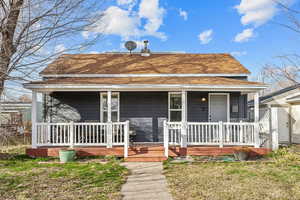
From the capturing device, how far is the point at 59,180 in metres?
5.22

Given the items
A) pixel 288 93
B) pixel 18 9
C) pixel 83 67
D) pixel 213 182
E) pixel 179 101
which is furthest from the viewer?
pixel 288 93

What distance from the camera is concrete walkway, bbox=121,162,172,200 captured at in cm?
432

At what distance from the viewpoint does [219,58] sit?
12.1 metres

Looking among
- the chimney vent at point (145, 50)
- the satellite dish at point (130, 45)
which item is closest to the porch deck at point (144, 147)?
the chimney vent at point (145, 50)

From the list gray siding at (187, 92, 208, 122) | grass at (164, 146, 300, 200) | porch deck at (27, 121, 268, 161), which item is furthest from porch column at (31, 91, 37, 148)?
gray siding at (187, 92, 208, 122)

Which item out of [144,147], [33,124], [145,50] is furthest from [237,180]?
[145,50]

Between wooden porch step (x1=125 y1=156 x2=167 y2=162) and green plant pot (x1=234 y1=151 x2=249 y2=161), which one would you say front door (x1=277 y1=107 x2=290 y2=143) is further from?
wooden porch step (x1=125 y1=156 x2=167 y2=162)

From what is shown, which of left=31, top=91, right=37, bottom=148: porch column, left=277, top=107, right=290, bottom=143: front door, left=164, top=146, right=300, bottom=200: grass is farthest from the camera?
left=277, top=107, right=290, bottom=143: front door

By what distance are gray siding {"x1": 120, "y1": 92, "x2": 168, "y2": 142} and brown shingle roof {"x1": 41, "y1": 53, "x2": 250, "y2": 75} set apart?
4.16ft

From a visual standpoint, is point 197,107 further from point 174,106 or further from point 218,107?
point 174,106

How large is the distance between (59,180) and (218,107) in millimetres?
7434

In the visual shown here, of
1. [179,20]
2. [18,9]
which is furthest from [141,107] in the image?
[179,20]

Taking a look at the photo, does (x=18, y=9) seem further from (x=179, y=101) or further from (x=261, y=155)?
(x=261, y=155)

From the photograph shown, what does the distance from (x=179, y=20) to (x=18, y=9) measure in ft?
42.0
